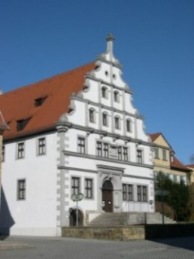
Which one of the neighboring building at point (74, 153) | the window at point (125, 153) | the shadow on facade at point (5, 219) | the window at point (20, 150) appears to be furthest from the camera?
the window at point (125, 153)

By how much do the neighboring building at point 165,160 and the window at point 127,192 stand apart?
12184 mm

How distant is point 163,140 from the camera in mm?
56562

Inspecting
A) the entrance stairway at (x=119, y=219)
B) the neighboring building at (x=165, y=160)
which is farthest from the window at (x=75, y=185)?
the neighboring building at (x=165, y=160)

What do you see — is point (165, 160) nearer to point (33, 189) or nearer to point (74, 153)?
point (74, 153)

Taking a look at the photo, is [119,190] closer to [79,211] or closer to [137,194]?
[137,194]

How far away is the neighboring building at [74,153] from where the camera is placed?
35.4m

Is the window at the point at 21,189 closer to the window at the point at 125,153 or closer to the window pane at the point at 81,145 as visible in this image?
the window pane at the point at 81,145

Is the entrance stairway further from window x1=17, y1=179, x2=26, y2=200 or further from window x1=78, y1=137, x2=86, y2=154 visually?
window x1=17, y1=179, x2=26, y2=200

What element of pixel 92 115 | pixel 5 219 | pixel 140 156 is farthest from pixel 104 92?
pixel 5 219

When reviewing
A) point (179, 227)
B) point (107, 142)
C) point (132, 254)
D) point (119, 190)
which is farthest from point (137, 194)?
point (132, 254)

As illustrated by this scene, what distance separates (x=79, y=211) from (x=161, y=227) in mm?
Result: 7983

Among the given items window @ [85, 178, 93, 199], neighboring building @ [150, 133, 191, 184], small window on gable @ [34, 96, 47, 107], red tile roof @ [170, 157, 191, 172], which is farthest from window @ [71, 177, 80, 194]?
red tile roof @ [170, 157, 191, 172]

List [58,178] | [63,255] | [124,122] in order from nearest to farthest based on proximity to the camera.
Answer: [63,255] < [58,178] < [124,122]

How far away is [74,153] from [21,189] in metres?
5.70
